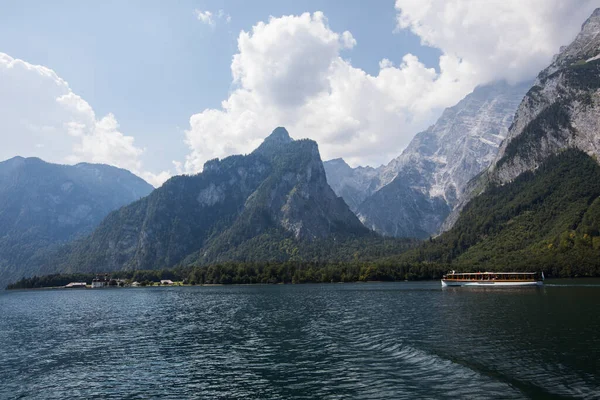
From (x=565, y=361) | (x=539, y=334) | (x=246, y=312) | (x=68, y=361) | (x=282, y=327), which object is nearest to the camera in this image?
(x=565, y=361)

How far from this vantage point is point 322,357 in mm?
56062

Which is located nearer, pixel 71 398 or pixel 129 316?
pixel 71 398

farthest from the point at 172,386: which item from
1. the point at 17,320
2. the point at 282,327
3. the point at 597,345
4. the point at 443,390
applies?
the point at 17,320

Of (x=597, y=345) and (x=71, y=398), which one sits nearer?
(x=71, y=398)

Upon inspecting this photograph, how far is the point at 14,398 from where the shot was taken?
144ft

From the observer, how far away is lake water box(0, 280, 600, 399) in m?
42.1

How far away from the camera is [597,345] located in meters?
55.2

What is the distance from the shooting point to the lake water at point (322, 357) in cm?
4206

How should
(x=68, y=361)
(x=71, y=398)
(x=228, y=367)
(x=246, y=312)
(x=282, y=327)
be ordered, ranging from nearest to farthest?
1. (x=71, y=398)
2. (x=228, y=367)
3. (x=68, y=361)
4. (x=282, y=327)
5. (x=246, y=312)

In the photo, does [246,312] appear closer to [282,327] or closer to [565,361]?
[282,327]

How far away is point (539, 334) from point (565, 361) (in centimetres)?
1889

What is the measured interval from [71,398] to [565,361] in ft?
185

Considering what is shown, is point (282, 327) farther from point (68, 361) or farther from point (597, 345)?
point (597, 345)

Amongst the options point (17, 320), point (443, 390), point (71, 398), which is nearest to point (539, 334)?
point (443, 390)
